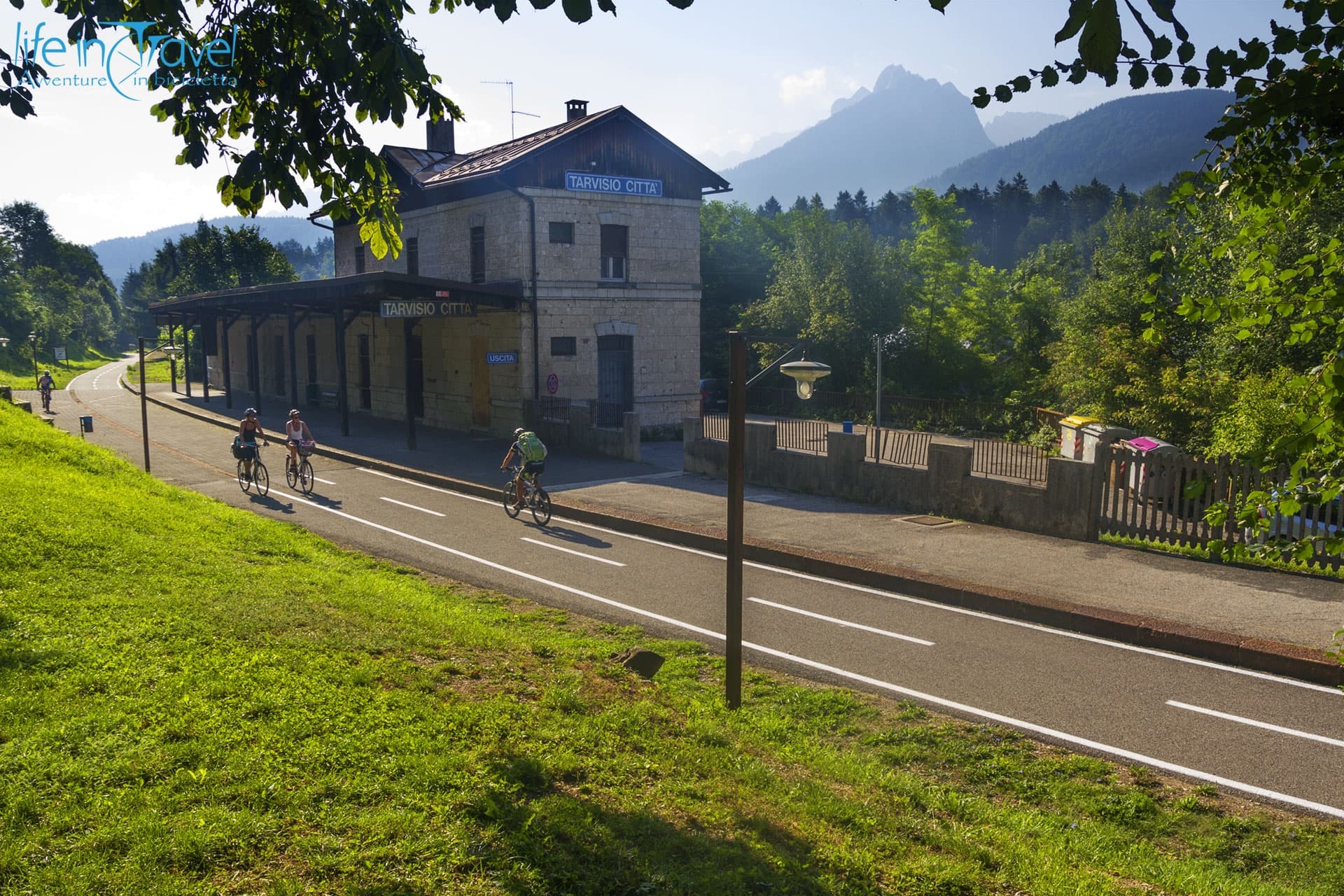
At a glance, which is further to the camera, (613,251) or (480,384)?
(480,384)

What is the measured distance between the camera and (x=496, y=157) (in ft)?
104

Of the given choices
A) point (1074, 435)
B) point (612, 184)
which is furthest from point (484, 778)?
point (612, 184)

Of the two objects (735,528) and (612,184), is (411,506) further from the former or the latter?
(612,184)

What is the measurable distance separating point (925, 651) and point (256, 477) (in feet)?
50.0

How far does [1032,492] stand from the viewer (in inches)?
624

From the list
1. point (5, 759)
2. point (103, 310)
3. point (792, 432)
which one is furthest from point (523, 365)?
point (103, 310)

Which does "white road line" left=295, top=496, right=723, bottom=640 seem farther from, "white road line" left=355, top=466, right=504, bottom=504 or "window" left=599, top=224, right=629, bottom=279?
"window" left=599, top=224, right=629, bottom=279

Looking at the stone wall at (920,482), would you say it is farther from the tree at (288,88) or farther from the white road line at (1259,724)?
the tree at (288,88)

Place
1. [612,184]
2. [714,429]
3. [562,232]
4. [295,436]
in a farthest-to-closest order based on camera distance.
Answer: [612,184], [562,232], [714,429], [295,436]

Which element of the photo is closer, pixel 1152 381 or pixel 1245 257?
pixel 1245 257

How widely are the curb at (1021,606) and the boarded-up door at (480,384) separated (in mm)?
13528

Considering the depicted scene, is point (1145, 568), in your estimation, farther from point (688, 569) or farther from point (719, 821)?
point (719, 821)

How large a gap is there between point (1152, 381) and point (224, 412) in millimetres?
34484

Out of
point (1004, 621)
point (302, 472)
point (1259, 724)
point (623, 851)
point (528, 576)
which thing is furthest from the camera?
point (302, 472)
